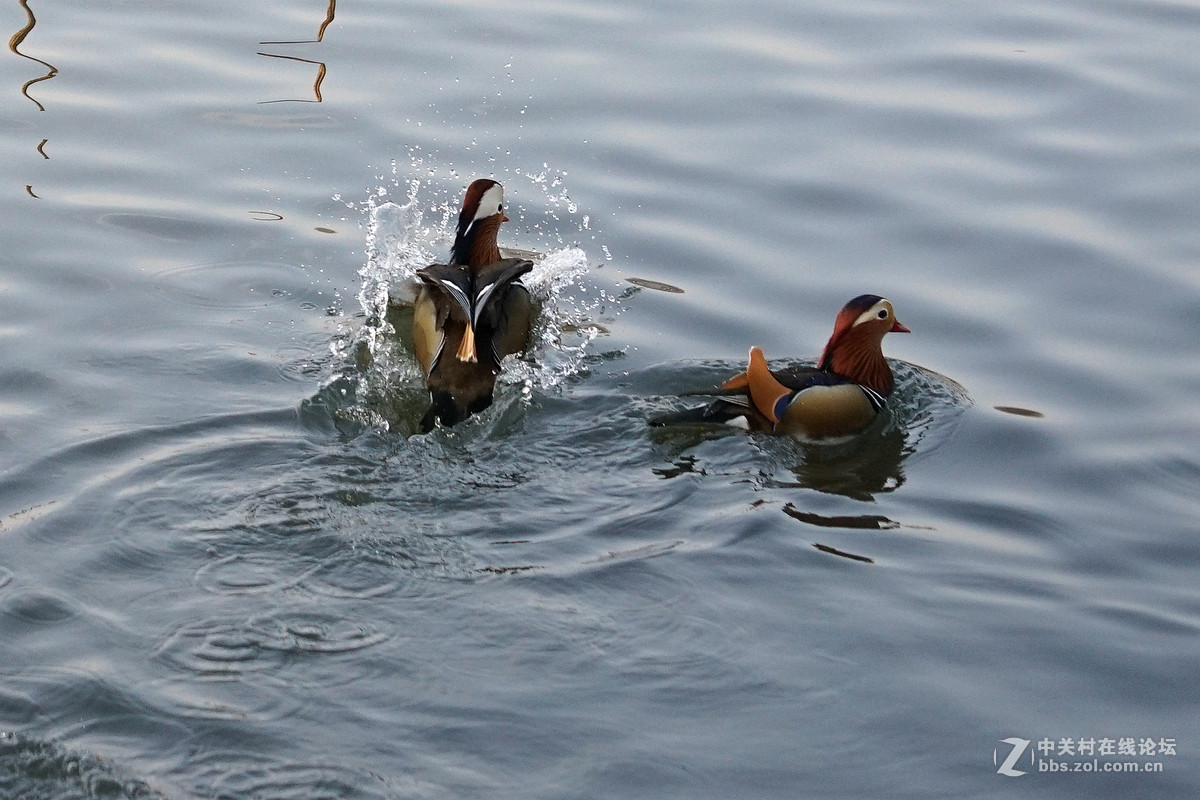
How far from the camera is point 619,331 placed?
29.9 feet

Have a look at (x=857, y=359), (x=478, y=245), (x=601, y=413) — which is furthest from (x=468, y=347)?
(x=857, y=359)

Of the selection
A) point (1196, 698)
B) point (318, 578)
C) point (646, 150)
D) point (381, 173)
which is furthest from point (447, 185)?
point (1196, 698)

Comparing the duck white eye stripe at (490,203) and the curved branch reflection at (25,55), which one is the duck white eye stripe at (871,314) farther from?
the curved branch reflection at (25,55)

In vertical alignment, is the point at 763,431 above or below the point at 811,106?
below

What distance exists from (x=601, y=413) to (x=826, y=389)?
1181 mm

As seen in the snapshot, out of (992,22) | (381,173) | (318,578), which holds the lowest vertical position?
(318,578)

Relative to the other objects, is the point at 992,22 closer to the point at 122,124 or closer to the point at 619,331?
the point at 619,331

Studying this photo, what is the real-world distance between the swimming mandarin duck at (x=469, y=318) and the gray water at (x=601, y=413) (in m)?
0.20

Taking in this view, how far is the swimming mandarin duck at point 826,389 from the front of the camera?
7910 mm

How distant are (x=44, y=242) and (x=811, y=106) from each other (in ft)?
18.5

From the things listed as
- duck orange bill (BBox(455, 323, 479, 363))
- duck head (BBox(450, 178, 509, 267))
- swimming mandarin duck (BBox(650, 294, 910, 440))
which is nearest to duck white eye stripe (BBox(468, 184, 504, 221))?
duck head (BBox(450, 178, 509, 267))

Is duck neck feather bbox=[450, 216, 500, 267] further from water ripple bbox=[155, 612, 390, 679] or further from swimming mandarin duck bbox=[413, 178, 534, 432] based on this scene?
water ripple bbox=[155, 612, 390, 679]

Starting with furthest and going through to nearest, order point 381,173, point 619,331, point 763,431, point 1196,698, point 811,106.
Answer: point 811,106 → point 381,173 → point 619,331 → point 763,431 → point 1196,698

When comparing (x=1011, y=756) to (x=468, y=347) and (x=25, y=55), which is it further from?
(x=25, y=55)
